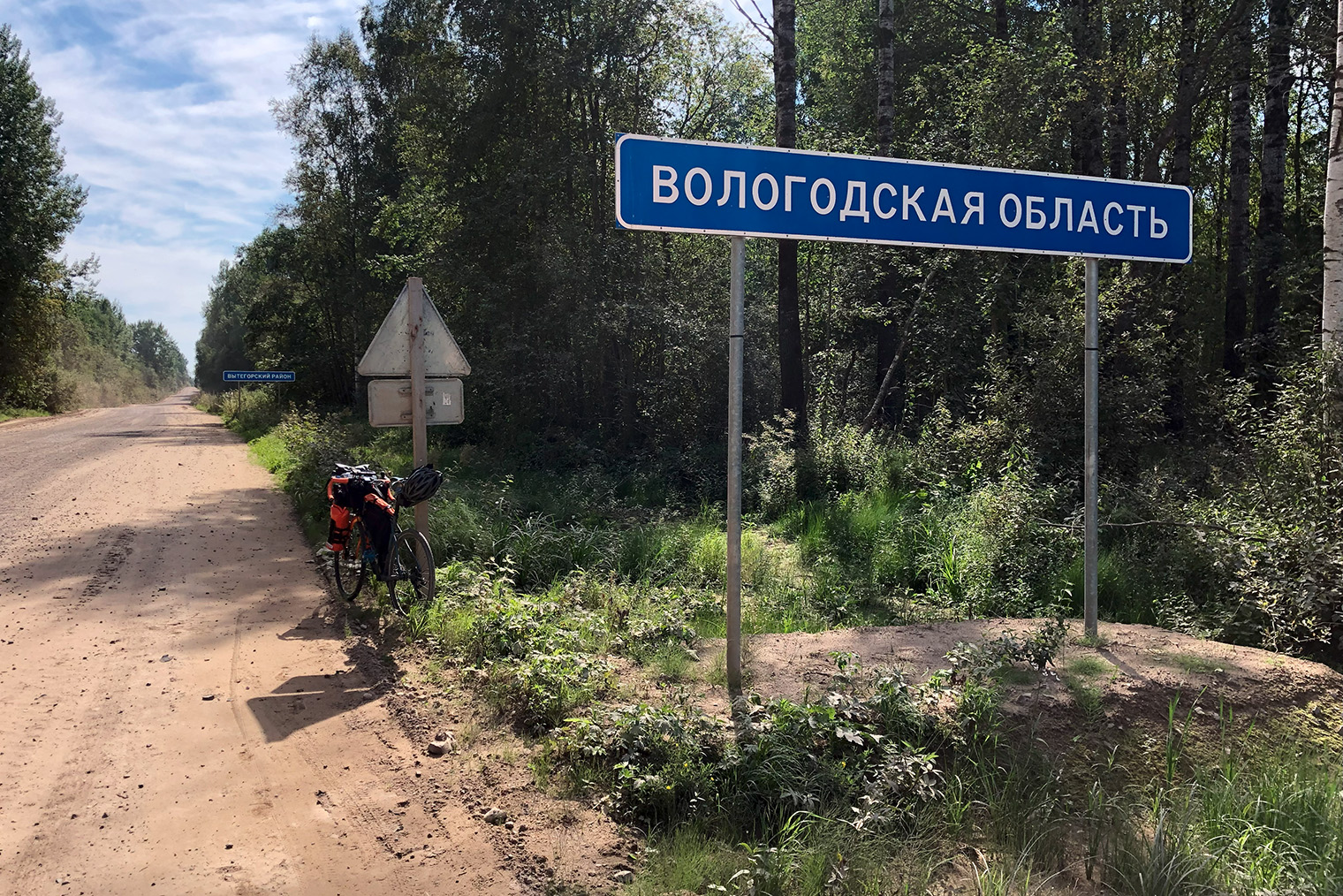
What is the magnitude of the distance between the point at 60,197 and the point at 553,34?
3041 centimetres

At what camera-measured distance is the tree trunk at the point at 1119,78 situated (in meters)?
12.5

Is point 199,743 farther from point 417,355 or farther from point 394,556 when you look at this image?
point 417,355

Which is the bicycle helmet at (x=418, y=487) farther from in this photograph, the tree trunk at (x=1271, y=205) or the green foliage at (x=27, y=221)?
the green foliage at (x=27, y=221)

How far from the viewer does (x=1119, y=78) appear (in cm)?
1253

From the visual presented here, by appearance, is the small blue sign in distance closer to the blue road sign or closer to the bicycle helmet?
the bicycle helmet

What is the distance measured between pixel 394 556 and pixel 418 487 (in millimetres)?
586

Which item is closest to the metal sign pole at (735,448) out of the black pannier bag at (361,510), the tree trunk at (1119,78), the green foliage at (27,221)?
the black pannier bag at (361,510)

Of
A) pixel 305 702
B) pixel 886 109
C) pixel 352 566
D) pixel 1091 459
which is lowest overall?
pixel 305 702

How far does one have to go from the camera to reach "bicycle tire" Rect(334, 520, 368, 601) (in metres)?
7.18

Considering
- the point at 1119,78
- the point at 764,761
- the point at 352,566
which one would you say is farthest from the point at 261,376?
the point at 764,761

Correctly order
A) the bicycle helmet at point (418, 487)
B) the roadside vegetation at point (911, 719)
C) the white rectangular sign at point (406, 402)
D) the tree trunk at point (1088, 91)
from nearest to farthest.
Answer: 1. the roadside vegetation at point (911, 719)
2. the bicycle helmet at point (418, 487)
3. the white rectangular sign at point (406, 402)
4. the tree trunk at point (1088, 91)

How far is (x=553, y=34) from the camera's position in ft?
57.7

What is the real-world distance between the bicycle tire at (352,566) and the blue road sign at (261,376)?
24868 mm

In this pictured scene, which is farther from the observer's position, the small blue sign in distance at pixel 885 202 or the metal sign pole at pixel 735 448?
the metal sign pole at pixel 735 448
